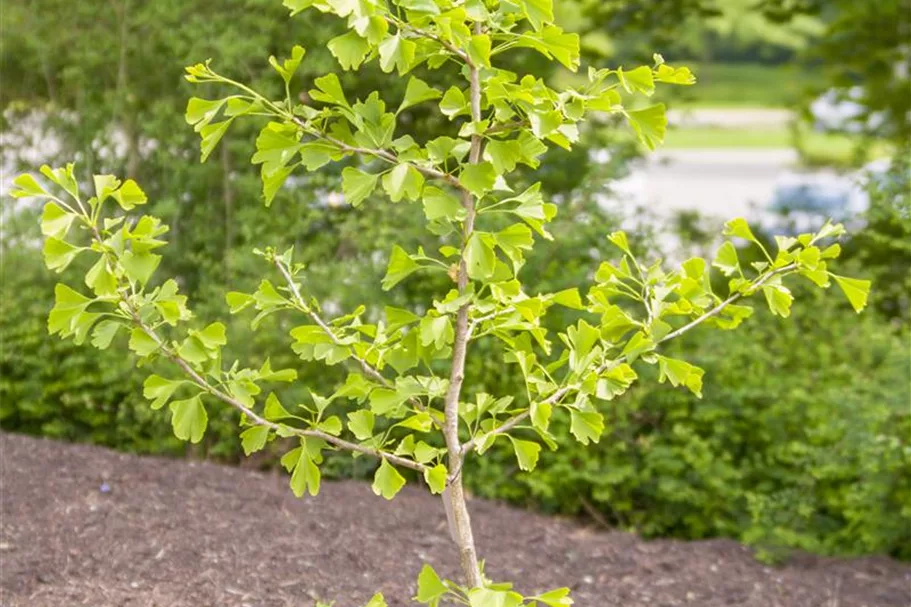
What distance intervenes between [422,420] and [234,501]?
86.4 inches

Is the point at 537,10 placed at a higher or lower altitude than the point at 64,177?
higher

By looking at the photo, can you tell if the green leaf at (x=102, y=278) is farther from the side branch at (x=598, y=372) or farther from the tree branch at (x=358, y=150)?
the side branch at (x=598, y=372)

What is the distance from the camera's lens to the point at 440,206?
2727 mm

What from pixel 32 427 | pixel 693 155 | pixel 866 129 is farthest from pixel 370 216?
pixel 693 155

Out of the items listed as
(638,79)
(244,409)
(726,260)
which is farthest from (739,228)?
(244,409)

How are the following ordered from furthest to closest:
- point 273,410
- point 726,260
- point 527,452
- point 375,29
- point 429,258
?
point 726,260
point 273,410
point 527,452
point 429,258
point 375,29

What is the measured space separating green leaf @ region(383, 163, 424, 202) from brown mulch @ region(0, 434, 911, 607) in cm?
160

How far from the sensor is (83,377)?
227 inches

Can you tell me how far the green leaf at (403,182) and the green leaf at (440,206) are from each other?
0.02 m

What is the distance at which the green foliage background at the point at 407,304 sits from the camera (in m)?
5.25

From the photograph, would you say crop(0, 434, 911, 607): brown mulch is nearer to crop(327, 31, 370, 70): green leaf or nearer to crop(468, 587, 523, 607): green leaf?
→ crop(468, 587, 523, 607): green leaf

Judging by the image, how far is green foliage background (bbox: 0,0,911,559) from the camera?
5246 mm

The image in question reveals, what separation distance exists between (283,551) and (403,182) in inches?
76.5

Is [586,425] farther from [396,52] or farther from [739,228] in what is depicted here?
[396,52]
